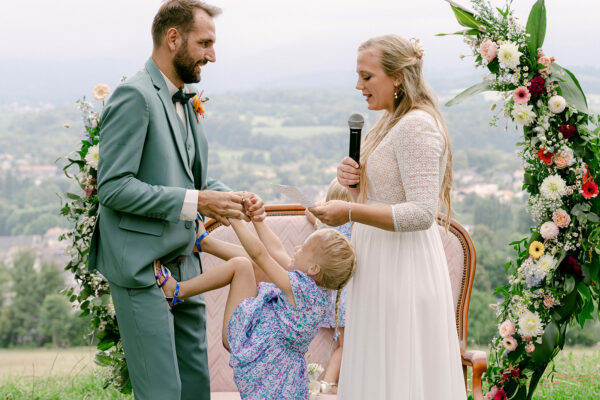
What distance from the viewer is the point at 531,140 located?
3.56 m

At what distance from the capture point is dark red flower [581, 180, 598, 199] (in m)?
3.42

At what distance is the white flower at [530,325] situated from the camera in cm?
354

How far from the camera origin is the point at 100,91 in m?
3.75

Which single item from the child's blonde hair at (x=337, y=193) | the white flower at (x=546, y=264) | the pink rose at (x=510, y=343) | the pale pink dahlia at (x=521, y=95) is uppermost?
the pale pink dahlia at (x=521, y=95)

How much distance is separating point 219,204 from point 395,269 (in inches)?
29.8

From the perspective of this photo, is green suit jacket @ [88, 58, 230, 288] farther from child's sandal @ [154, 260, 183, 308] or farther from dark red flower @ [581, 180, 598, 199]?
dark red flower @ [581, 180, 598, 199]

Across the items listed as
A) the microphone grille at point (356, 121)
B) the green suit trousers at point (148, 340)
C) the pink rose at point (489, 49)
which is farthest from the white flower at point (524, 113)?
the green suit trousers at point (148, 340)

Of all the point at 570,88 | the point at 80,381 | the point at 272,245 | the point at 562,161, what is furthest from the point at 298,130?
the point at 272,245

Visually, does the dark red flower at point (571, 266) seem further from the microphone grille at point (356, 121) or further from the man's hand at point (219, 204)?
the man's hand at point (219, 204)

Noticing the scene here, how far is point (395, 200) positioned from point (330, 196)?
43.6 inches

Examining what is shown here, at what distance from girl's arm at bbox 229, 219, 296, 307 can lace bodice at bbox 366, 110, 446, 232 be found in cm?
53

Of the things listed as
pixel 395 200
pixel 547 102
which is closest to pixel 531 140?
pixel 547 102

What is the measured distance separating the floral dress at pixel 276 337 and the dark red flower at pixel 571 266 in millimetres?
1514

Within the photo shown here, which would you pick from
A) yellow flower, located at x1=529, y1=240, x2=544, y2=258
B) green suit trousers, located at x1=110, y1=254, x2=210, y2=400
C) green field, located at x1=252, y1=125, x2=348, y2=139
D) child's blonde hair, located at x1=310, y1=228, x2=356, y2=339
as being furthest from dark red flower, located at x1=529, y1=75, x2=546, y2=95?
green field, located at x1=252, y1=125, x2=348, y2=139
